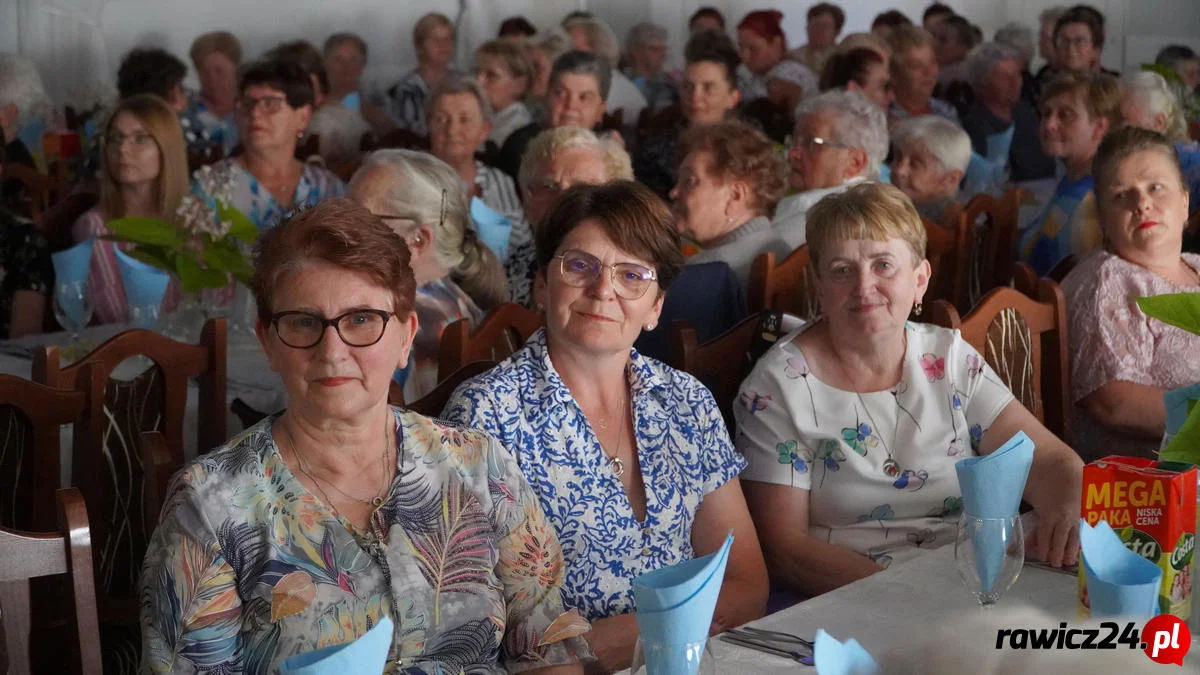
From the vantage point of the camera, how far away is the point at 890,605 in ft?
5.75

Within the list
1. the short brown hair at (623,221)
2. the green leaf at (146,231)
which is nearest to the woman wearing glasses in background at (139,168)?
the green leaf at (146,231)

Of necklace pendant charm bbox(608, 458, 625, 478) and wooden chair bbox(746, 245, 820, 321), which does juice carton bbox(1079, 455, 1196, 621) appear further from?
wooden chair bbox(746, 245, 820, 321)

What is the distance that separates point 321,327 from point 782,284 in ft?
5.50

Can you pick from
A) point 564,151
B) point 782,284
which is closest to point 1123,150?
point 782,284

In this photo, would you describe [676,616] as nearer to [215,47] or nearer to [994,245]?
[994,245]

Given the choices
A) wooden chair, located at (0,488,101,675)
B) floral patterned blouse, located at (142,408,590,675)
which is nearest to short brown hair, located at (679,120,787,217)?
floral patterned blouse, located at (142,408,590,675)

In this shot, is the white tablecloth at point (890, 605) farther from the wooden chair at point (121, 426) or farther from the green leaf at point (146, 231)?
the green leaf at point (146, 231)

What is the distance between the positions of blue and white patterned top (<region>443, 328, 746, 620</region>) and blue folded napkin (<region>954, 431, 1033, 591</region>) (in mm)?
630

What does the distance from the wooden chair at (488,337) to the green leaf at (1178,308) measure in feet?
3.63

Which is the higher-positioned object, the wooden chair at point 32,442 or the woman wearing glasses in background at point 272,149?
the woman wearing glasses in background at point 272,149

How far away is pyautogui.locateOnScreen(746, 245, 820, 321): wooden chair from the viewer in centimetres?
313

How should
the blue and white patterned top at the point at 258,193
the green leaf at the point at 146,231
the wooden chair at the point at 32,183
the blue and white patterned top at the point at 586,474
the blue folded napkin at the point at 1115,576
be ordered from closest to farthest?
the blue folded napkin at the point at 1115,576, the blue and white patterned top at the point at 586,474, the green leaf at the point at 146,231, the blue and white patterned top at the point at 258,193, the wooden chair at the point at 32,183

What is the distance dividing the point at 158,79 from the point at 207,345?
4.37 m

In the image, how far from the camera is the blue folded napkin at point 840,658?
45.0 inches
